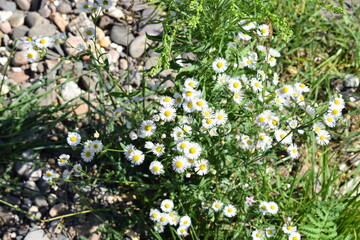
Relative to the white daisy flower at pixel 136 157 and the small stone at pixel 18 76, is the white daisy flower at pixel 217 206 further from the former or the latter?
the small stone at pixel 18 76

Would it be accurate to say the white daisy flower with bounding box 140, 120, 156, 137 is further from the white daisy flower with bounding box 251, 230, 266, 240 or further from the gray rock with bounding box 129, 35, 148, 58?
the gray rock with bounding box 129, 35, 148, 58

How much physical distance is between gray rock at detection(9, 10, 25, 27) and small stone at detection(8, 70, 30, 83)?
Answer: 1.46 feet

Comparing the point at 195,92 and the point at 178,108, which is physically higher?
the point at 195,92

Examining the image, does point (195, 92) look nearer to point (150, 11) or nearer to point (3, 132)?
point (3, 132)

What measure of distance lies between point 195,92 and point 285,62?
147 centimetres

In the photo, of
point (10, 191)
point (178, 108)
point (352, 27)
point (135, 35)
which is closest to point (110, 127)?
point (178, 108)

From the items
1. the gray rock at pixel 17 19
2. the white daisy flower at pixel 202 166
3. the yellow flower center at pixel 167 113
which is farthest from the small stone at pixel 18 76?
the white daisy flower at pixel 202 166

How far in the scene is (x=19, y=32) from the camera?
3475 millimetres

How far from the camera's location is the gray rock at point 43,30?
11.4ft

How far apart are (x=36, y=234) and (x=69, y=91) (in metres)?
1.02

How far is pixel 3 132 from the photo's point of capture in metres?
2.93

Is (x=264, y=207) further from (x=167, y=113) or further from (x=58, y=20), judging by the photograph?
(x=58, y=20)

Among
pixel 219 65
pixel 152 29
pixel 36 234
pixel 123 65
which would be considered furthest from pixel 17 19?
pixel 219 65

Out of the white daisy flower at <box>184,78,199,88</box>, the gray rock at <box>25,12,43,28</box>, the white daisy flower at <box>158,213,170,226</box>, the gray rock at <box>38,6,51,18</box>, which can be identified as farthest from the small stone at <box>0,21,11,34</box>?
the white daisy flower at <box>158,213,170,226</box>
